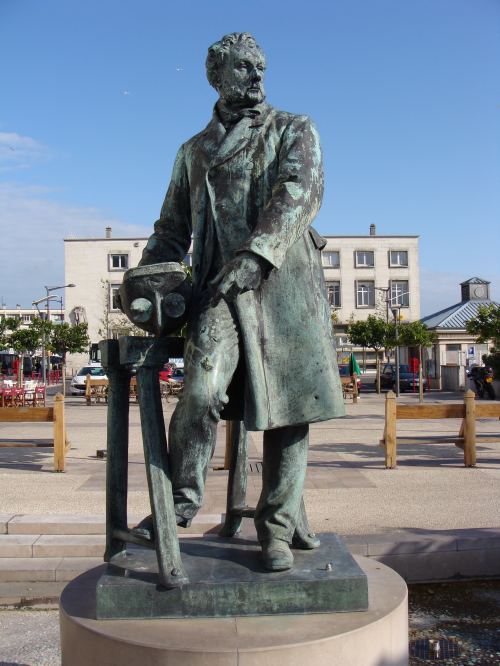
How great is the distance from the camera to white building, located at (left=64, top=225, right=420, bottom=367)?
187ft

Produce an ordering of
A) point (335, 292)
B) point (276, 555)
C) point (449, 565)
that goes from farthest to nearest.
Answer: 1. point (335, 292)
2. point (449, 565)
3. point (276, 555)

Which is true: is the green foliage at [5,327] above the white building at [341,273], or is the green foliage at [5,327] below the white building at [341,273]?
below

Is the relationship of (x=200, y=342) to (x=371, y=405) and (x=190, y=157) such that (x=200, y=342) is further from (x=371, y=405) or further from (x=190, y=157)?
(x=371, y=405)

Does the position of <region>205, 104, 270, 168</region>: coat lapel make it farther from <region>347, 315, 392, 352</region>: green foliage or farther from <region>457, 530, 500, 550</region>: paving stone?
<region>347, 315, 392, 352</region>: green foliage

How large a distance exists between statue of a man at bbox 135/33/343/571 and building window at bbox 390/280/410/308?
5480 centimetres

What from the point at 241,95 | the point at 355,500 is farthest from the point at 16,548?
the point at 241,95

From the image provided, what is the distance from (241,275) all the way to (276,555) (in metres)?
1.07

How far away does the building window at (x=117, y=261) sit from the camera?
57719 mm

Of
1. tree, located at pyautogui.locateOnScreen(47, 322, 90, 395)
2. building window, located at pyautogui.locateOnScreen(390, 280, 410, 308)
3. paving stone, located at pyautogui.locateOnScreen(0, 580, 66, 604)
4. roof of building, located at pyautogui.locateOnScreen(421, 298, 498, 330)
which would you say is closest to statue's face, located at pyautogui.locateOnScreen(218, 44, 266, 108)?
paving stone, located at pyautogui.locateOnScreen(0, 580, 66, 604)

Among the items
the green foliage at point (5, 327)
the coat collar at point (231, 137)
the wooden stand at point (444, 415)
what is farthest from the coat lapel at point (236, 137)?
the green foliage at point (5, 327)

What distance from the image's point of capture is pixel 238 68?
9.64 ft

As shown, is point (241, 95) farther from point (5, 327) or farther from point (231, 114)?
point (5, 327)

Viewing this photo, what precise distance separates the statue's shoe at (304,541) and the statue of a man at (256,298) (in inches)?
0.6

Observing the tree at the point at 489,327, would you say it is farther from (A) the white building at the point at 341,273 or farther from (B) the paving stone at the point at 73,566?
(A) the white building at the point at 341,273
